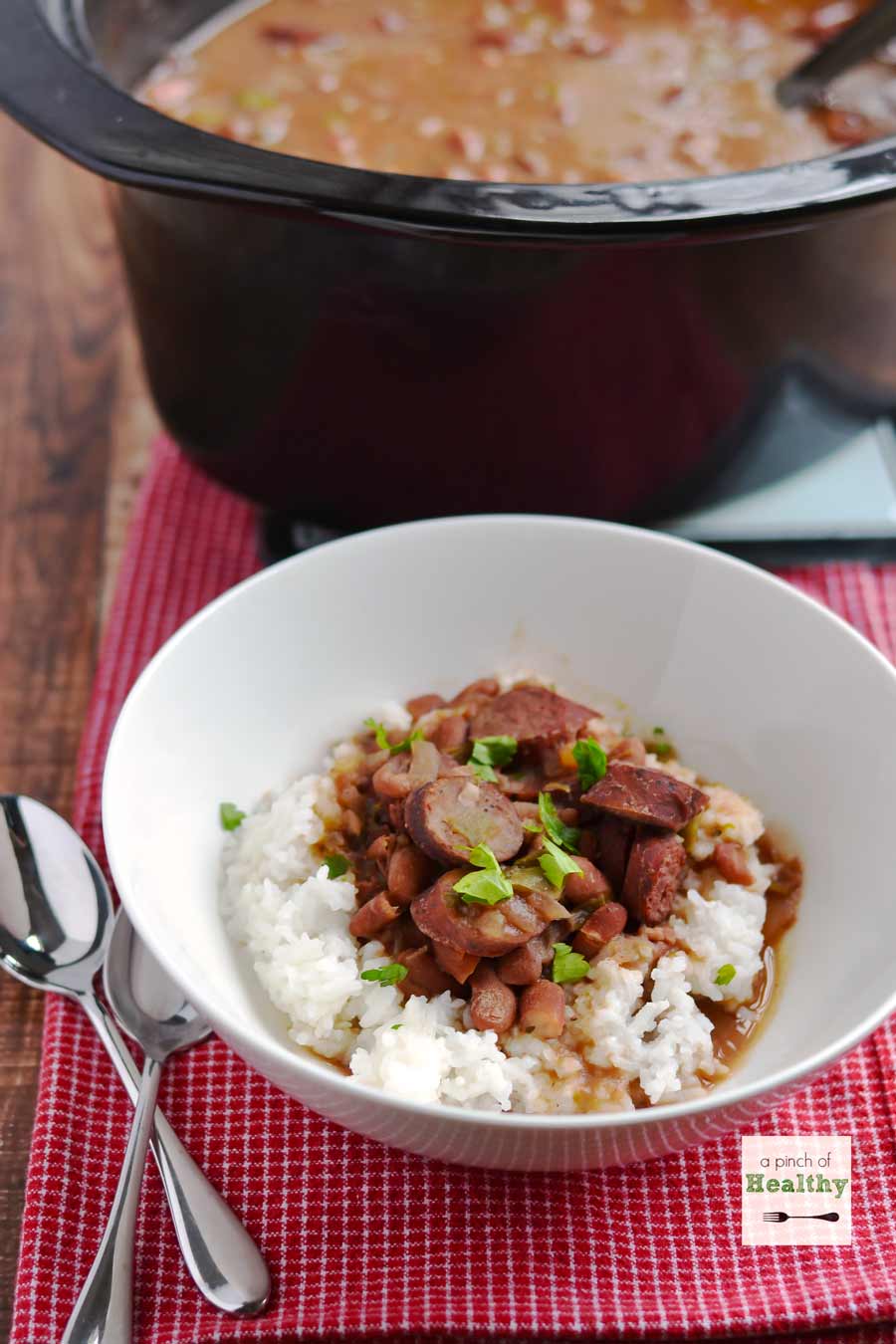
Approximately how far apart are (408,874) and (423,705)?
0.50 m

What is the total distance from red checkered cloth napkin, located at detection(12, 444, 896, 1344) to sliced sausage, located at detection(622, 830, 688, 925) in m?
0.38

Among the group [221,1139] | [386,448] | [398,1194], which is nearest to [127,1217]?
[221,1139]

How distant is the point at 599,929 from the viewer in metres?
1.99

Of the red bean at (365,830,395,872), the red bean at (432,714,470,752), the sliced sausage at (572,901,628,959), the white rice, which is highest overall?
the red bean at (432,714,470,752)

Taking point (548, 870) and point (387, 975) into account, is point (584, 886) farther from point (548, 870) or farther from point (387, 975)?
point (387, 975)

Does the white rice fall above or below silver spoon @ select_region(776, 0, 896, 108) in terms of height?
below

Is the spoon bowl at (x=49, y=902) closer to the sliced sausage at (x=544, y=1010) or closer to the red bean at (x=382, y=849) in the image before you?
the red bean at (x=382, y=849)

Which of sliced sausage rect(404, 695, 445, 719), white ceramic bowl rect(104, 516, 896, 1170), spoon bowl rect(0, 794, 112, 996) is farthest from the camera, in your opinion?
sliced sausage rect(404, 695, 445, 719)

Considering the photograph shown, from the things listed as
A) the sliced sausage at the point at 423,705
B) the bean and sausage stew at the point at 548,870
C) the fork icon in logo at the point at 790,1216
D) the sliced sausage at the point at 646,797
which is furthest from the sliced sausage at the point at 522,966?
the sliced sausage at the point at 423,705

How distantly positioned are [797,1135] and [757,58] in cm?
251

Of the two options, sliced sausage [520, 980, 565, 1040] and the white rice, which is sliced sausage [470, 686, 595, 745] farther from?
sliced sausage [520, 980, 565, 1040]

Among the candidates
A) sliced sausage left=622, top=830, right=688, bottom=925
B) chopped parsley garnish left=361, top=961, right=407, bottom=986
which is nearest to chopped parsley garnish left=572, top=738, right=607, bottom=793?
sliced sausage left=622, top=830, right=688, bottom=925

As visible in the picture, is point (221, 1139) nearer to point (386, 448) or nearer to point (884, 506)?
point (386, 448)

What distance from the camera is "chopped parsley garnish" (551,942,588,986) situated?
1.95 meters
